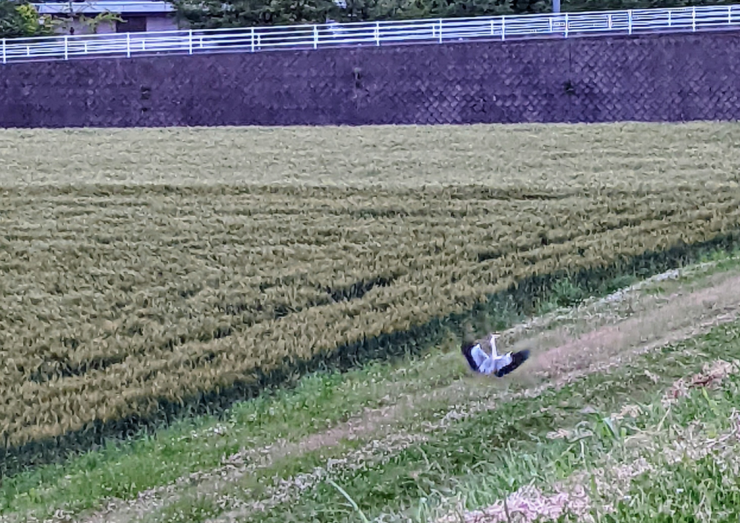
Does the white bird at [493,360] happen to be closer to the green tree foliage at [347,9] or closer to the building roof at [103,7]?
the green tree foliage at [347,9]

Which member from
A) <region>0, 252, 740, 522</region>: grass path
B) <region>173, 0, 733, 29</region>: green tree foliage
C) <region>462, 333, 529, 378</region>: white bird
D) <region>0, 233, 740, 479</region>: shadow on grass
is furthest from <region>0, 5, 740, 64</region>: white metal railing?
<region>462, 333, 529, 378</region>: white bird

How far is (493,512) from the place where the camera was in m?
1.34

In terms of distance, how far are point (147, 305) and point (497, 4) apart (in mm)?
6063

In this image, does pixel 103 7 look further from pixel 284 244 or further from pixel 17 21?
pixel 284 244

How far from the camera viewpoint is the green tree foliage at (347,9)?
7.31m

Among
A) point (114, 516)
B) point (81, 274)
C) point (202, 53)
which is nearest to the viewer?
point (114, 516)

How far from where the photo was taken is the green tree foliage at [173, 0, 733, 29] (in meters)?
7.31

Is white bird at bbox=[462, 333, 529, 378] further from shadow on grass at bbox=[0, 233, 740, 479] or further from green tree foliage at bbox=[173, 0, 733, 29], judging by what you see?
green tree foliage at bbox=[173, 0, 733, 29]

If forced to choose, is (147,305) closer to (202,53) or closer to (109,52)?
(202,53)

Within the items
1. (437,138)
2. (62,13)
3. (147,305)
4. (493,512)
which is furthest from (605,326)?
(62,13)

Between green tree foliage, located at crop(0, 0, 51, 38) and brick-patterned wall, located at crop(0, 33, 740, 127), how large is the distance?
164 cm

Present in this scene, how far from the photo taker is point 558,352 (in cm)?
191

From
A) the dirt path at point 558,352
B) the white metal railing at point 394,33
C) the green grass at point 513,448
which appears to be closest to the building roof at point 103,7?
the white metal railing at point 394,33

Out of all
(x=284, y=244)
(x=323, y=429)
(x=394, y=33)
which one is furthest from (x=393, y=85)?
(x=323, y=429)
